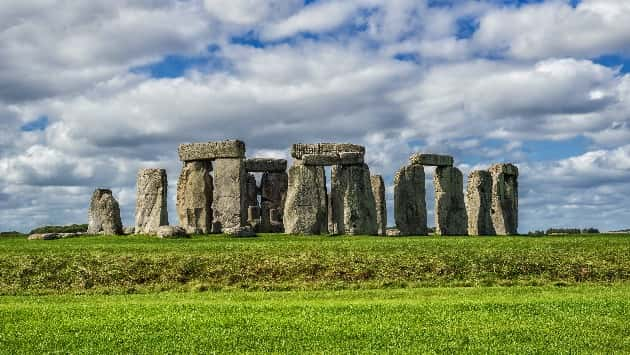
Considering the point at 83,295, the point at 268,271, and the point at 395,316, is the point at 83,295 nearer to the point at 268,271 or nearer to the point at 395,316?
the point at 268,271

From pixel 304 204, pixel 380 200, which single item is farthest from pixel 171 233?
pixel 380 200

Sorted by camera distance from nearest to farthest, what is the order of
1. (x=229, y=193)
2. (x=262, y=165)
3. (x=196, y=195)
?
(x=229, y=193)
(x=196, y=195)
(x=262, y=165)

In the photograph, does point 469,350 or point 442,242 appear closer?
point 469,350

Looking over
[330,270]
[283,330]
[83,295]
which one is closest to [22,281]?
[83,295]

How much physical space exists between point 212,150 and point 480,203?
13.1 meters

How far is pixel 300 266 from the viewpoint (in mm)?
23203

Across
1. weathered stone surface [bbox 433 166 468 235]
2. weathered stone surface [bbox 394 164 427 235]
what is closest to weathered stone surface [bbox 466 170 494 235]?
weathered stone surface [bbox 433 166 468 235]

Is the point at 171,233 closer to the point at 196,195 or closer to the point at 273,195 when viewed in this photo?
the point at 196,195

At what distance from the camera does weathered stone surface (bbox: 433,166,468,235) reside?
37.9 m

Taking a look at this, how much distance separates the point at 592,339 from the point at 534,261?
35.7ft

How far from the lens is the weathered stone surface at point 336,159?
112 ft

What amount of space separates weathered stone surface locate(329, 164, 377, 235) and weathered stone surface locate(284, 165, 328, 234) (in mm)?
810

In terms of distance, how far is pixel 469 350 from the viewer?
1248cm

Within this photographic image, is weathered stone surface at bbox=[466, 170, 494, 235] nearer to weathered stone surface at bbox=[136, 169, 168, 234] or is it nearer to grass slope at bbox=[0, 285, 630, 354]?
weathered stone surface at bbox=[136, 169, 168, 234]
